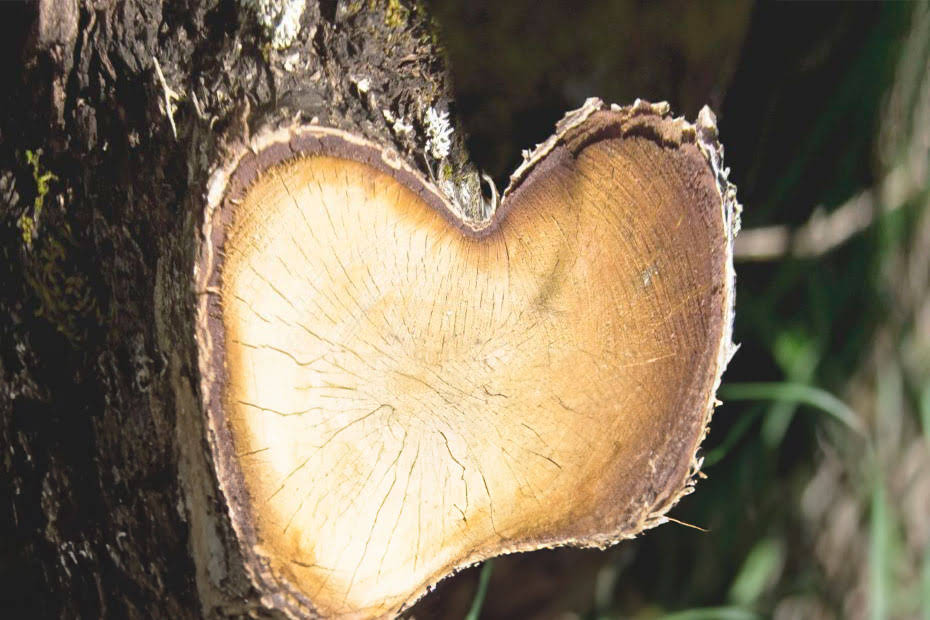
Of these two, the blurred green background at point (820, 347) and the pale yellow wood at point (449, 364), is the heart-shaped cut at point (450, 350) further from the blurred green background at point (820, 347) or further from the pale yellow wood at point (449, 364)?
the blurred green background at point (820, 347)

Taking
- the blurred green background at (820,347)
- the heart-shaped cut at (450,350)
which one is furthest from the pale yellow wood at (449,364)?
the blurred green background at (820,347)

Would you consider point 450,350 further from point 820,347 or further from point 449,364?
point 820,347

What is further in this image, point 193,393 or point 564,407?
point 564,407

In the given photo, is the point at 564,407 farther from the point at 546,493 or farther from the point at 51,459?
the point at 51,459

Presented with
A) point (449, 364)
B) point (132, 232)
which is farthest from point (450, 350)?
point (132, 232)

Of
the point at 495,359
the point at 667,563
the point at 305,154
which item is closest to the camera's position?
the point at 305,154

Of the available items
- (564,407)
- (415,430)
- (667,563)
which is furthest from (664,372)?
(667,563)

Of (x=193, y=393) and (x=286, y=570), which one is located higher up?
(x=193, y=393)
